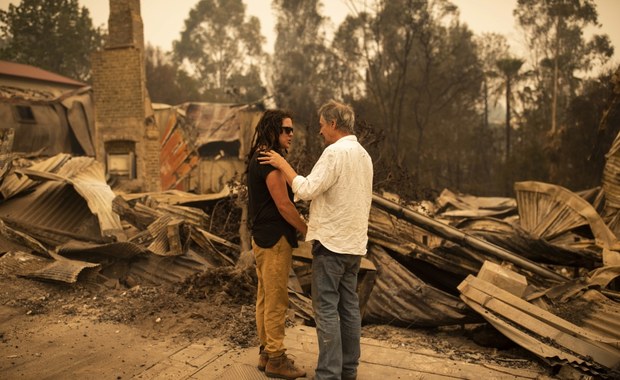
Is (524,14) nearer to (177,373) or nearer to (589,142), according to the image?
(589,142)

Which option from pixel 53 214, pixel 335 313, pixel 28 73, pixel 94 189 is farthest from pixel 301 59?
pixel 335 313

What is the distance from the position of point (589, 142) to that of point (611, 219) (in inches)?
519

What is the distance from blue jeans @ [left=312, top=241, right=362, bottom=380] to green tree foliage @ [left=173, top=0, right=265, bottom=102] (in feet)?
142

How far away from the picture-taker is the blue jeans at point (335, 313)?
10.3 ft

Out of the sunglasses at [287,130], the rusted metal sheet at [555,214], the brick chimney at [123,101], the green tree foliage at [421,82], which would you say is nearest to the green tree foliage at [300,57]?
the green tree foliage at [421,82]

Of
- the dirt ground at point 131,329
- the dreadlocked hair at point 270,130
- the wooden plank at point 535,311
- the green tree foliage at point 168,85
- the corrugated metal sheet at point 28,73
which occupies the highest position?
the green tree foliage at point 168,85

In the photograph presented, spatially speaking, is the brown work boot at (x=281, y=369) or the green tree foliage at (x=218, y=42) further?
the green tree foliage at (x=218, y=42)

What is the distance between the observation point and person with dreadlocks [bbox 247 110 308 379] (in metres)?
3.30

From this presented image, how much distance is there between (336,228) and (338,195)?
21cm

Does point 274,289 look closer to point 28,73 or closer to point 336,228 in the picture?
point 336,228

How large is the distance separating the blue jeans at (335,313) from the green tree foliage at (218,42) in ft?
142

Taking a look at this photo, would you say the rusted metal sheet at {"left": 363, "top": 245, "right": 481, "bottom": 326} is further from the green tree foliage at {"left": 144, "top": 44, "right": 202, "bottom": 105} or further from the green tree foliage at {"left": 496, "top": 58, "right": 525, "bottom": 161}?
the green tree foliage at {"left": 144, "top": 44, "right": 202, "bottom": 105}

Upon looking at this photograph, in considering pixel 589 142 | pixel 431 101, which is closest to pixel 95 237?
pixel 589 142

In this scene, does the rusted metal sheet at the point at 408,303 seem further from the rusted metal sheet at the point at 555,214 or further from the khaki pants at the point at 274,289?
the rusted metal sheet at the point at 555,214
